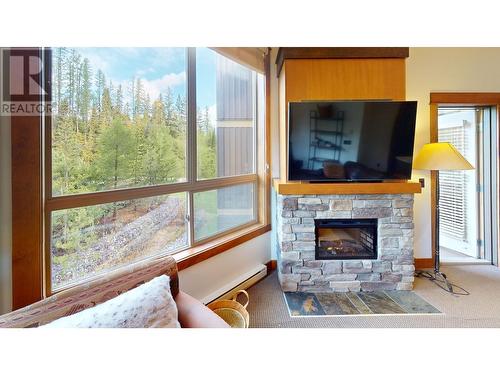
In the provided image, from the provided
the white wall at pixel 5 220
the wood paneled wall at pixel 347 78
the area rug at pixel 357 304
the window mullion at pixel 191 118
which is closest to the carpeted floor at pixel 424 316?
the area rug at pixel 357 304

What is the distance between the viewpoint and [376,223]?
8.81ft

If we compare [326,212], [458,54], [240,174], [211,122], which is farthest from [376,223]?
[458,54]

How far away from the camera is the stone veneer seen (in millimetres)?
2629

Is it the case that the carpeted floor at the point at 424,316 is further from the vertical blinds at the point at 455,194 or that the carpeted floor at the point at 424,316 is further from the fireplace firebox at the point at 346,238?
the vertical blinds at the point at 455,194

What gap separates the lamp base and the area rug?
44 cm

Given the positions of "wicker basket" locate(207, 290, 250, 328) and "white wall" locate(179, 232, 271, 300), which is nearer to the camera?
"wicker basket" locate(207, 290, 250, 328)

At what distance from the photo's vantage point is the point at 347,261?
266 centimetres

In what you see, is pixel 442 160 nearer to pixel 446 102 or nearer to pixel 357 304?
pixel 446 102

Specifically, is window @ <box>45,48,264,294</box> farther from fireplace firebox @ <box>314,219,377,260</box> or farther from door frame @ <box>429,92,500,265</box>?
door frame @ <box>429,92,500,265</box>

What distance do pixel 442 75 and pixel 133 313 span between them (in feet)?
13.1

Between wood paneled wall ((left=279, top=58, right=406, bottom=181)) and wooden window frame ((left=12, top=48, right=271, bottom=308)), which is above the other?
wood paneled wall ((left=279, top=58, right=406, bottom=181))

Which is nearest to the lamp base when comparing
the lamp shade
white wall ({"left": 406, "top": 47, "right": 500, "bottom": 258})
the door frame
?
the door frame
